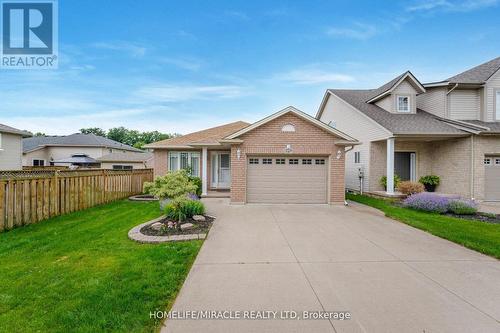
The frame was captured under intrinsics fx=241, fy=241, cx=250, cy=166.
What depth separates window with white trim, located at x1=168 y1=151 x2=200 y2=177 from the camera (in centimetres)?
1503

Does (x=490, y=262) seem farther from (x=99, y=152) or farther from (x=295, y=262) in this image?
(x=99, y=152)

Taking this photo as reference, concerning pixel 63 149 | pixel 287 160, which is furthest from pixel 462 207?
pixel 63 149

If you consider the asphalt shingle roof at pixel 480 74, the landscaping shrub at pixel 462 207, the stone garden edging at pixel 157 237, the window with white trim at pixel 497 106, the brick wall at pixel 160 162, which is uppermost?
the asphalt shingle roof at pixel 480 74

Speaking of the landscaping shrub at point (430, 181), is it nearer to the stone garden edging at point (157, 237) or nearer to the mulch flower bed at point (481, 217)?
the mulch flower bed at point (481, 217)

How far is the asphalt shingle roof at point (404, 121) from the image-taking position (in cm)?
1292

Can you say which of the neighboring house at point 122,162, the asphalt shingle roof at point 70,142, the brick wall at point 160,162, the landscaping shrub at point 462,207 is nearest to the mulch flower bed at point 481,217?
the landscaping shrub at point 462,207

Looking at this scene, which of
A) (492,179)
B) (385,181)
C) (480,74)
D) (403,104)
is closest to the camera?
(492,179)

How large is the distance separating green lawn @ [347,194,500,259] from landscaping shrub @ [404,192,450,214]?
368 millimetres

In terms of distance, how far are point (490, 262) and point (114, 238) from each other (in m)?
8.46

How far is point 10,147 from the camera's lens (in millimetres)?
15906

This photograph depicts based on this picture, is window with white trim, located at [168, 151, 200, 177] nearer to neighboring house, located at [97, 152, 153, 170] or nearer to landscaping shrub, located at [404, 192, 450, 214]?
landscaping shrub, located at [404, 192, 450, 214]

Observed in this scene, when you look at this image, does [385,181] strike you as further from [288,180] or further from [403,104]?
[288,180]

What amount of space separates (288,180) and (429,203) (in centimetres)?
598

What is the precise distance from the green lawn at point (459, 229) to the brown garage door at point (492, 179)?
590cm
